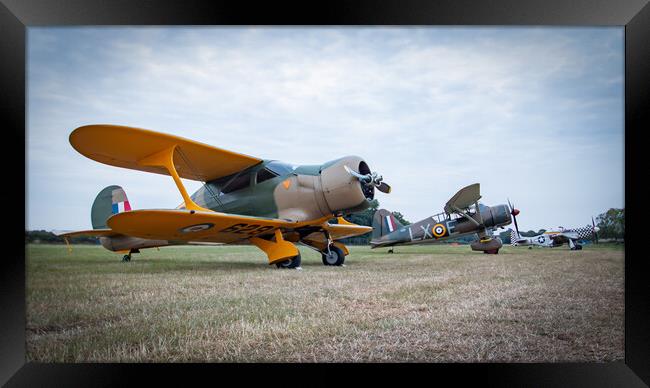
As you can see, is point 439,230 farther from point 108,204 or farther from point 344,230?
point 108,204

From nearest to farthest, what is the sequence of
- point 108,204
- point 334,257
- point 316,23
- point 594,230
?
1. point 316,23
2. point 594,230
3. point 108,204
4. point 334,257

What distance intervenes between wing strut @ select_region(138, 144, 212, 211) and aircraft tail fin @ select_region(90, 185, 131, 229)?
496 millimetres

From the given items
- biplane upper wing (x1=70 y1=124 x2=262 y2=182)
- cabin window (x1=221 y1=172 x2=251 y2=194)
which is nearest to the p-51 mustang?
biplane upper wing (x1=70 y1=124 x2=262 y2=182)

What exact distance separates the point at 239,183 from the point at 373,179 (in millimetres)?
1856

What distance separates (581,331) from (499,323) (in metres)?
0.57

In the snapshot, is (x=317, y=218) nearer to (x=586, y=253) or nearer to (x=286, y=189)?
(x=286, y=189)

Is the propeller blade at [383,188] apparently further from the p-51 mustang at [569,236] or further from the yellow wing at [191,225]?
the p-51 mustang at [569,236]

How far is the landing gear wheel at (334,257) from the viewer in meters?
5.87

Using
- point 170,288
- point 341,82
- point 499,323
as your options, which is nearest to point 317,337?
point 499,323

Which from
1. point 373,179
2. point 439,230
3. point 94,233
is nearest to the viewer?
point 94,233

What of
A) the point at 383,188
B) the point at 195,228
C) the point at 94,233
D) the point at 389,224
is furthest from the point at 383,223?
the point at 94,233

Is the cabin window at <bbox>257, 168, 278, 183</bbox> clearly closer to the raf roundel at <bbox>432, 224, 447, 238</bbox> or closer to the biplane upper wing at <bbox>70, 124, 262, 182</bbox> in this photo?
the biplane upper wing at <bbox>70, 124, 262, 182</bbox>

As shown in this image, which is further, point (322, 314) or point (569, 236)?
point (569, 236)

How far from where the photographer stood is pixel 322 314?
277 cm
